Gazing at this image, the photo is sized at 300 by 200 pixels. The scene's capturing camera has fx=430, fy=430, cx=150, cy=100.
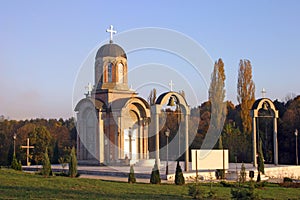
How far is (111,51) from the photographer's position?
95.8 feet

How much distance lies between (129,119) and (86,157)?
3998mm

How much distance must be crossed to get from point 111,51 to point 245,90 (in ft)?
45.5

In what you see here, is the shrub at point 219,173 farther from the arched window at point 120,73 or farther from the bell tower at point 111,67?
the arched window at point 120,73

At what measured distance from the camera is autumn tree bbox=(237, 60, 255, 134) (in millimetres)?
36750

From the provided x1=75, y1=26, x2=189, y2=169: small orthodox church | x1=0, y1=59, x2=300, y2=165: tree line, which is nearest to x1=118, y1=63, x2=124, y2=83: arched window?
x1=75, y1=26, x2=189, y2=169: small orthodox church

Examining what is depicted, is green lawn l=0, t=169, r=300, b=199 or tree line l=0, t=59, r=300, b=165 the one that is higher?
tree line l=0, t=59, r=300, b=165

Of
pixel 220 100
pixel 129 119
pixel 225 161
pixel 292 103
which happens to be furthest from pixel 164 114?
pixel 225 161

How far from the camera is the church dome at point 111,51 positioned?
29144 mm

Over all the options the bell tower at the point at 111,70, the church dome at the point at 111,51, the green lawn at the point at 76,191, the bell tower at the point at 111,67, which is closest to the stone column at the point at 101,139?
the bell tower at the point at 111,70

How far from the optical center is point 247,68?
37906 mm

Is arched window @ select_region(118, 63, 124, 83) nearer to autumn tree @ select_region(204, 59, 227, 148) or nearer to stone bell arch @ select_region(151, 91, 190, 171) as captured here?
stone bell arch @ select_region(151, 91, 190, 171)

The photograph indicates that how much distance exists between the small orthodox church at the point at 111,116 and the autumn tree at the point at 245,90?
10912mm

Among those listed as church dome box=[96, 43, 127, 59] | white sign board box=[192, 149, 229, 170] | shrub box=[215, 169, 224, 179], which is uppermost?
church dome box=[96, 43, 127, 59]

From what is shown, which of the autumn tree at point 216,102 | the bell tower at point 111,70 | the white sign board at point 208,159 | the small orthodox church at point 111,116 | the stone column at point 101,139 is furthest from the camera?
the autumn tree at point 216,102
